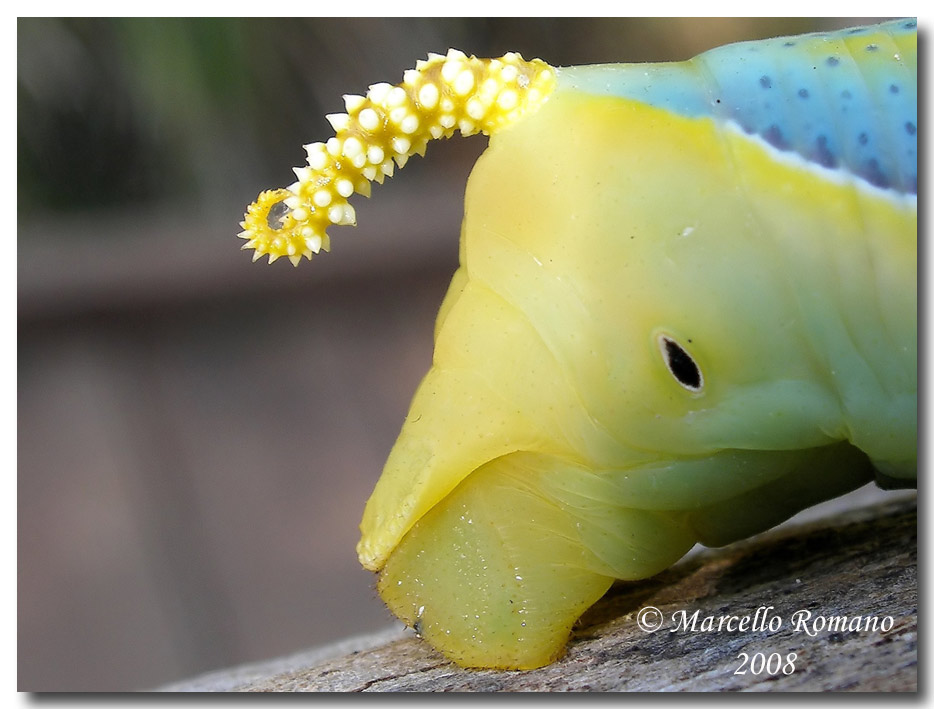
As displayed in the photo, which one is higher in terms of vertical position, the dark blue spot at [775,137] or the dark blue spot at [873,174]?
the dark blue spot at [775,137]

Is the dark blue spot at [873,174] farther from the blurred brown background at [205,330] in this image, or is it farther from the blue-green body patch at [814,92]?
the blurred brown background at [205,330]

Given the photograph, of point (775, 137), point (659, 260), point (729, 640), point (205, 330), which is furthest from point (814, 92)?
point (205, 330)

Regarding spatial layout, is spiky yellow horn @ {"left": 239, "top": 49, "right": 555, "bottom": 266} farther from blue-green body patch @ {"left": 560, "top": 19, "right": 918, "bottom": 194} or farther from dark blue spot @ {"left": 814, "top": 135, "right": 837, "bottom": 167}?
dark blue spot @ {"left": 814, "top": 135, "right": 837, "bottom": 167}

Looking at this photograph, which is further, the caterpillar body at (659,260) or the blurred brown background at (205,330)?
the blurred brown background at (205,330)

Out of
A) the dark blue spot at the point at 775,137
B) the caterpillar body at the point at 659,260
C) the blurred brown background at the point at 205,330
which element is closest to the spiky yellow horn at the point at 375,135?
the caterpillar body at the point at 659,260

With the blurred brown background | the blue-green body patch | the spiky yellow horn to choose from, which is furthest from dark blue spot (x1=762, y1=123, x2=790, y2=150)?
the blurred brown background

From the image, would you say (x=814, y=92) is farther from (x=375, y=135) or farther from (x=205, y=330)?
(x=205, y=330)
